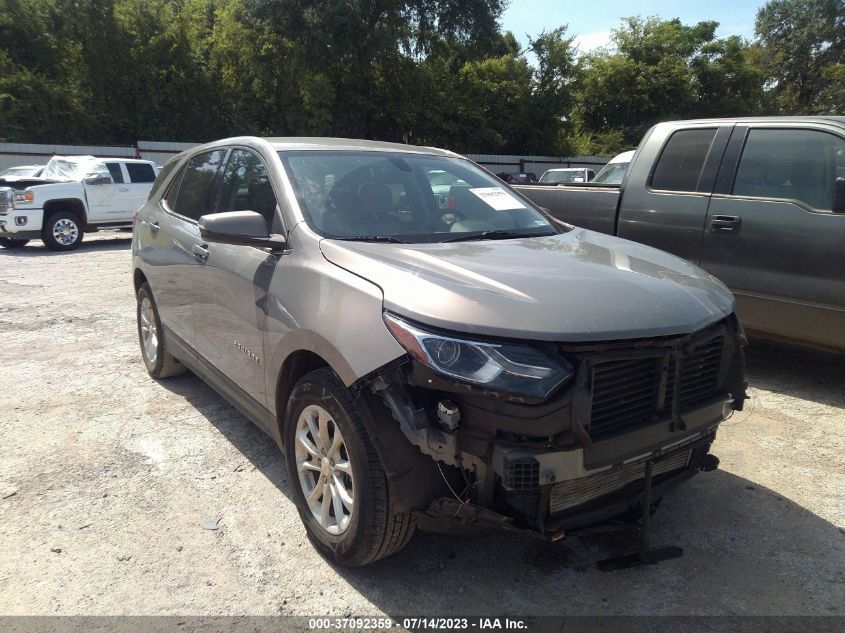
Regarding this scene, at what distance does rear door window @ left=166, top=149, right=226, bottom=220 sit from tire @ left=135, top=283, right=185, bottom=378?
0.84 metres

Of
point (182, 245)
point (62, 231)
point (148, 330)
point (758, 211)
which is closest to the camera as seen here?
point (182, 245)

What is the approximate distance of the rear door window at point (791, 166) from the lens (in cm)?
454

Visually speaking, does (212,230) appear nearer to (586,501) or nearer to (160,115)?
(586,501)

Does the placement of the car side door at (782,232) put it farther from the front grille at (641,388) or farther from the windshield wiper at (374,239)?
the windshield wiper at (374,239)

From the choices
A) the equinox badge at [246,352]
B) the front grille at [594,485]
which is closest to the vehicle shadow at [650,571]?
the front grille at [594,485]

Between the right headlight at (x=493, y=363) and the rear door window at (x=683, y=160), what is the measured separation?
3676 mm

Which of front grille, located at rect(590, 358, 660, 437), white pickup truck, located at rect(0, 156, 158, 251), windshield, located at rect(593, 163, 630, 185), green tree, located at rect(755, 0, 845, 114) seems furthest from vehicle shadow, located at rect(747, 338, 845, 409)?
green tree, located at rect(755, 0, 845, 114)

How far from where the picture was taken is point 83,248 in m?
13.9

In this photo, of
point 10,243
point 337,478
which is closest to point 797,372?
point 337,478

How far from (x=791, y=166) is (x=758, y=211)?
1.36ft

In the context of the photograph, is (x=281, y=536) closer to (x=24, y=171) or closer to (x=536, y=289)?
(x=536, y=289)

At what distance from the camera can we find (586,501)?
2.41 m

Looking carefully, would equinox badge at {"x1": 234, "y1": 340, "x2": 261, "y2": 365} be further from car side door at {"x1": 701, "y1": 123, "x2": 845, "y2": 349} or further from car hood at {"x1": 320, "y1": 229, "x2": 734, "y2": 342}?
car side door at {"x1": 701, "y1": 123, "x2": 845, "y2": 349}

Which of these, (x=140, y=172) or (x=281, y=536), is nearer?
(x=281, y=536)
